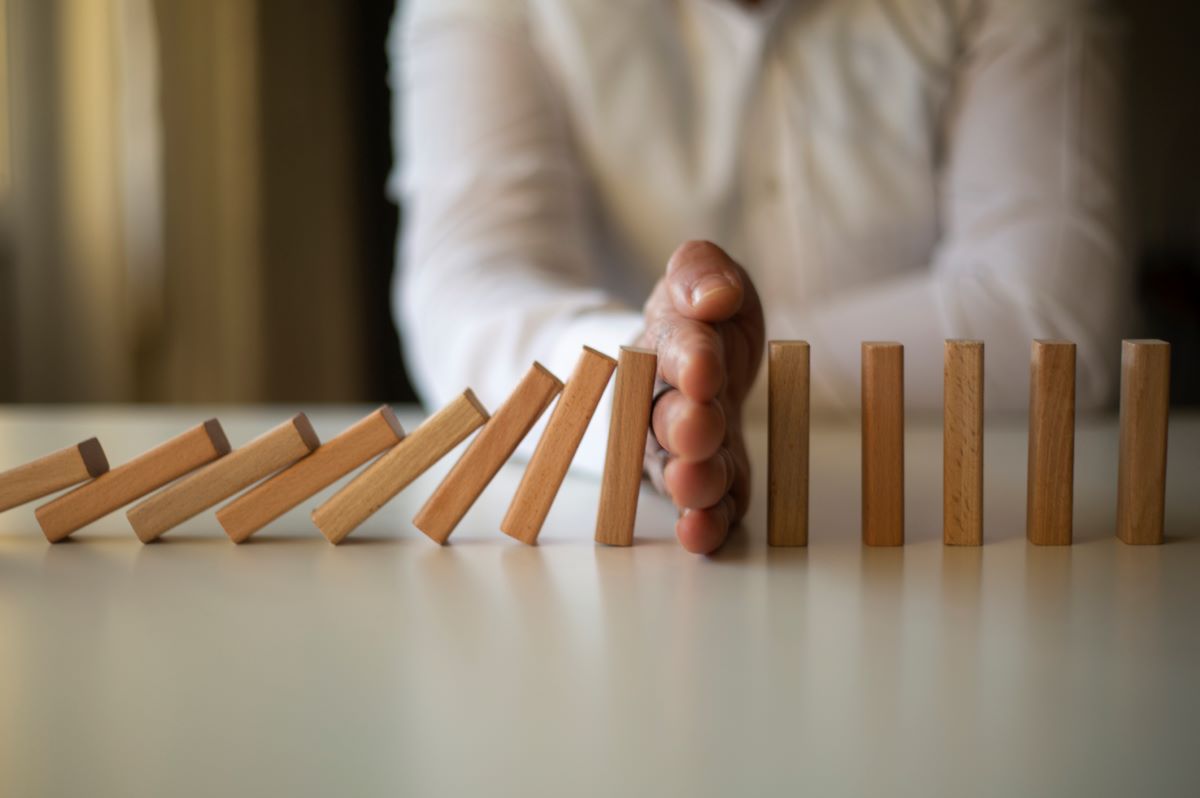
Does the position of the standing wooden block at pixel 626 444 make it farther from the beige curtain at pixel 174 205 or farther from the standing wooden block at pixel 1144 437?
the beige curtain at pixel 174 205

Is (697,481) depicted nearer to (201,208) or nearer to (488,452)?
(488,452)

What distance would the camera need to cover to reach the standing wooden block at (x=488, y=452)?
2.10 feet

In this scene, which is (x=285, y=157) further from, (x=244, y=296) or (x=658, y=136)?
(x=658, y=136)

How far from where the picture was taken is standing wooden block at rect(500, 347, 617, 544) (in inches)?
24.7

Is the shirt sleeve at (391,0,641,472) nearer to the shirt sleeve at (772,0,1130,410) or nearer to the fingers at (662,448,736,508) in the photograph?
the shirt sleeve at (772,0,1130,410)

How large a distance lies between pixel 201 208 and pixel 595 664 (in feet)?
9.52

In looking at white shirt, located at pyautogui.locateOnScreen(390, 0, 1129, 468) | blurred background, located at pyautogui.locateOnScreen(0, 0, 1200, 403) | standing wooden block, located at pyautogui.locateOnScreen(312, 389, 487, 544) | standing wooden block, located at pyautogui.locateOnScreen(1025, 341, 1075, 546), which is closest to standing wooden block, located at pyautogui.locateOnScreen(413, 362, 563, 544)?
standing wooden block, located at pyautogui.locateOnScreen(312, 389, 487, 544)

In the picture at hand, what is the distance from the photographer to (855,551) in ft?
2.12

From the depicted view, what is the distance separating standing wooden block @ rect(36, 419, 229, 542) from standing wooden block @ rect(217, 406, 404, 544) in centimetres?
4

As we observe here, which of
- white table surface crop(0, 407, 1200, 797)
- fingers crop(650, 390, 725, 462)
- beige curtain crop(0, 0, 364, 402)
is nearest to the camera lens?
white table surface crop(0, 407, 1200, 797)

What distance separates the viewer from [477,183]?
1.38 m

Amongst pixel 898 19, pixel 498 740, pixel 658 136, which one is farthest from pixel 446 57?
pixel 498 740

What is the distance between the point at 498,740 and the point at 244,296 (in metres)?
3.00

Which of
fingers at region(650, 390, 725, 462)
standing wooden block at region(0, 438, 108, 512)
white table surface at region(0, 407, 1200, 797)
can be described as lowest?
white table surface at region(0, 407, 1200, 797)
